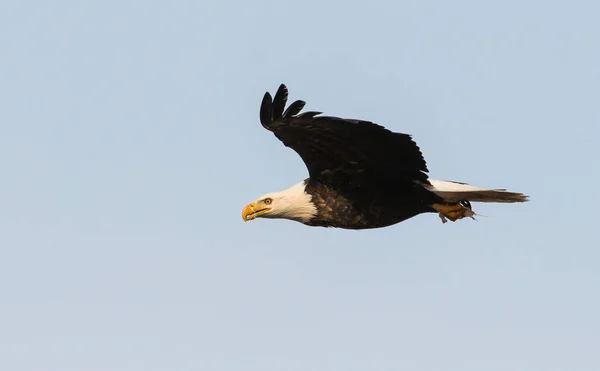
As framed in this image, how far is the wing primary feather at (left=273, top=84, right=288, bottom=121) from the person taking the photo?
13.9 m

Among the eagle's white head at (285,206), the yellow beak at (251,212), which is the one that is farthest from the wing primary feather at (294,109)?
the yellow beak at (251,212)

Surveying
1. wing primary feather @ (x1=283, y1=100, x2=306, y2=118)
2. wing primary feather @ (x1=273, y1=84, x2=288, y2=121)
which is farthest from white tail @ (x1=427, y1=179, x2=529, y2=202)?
wing primary feather @ (x1=273, y1=84, x2=288, y2=121)

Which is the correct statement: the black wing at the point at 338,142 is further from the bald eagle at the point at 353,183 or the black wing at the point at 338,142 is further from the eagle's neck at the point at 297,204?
the eagle's neck at the point at 297,204

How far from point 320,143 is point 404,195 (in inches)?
37.5

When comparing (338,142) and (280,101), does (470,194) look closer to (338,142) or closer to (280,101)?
(338,142)

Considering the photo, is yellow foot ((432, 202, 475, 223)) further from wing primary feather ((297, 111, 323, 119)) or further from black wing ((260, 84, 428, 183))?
wing primary feather ((297, 111, 323, 119))

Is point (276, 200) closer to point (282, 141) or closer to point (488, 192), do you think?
point (282, 141)

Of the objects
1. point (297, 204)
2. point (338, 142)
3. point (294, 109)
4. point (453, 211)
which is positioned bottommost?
point (453, 211)

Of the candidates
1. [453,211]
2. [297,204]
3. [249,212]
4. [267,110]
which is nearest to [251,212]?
[249,212]

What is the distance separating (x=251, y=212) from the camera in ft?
50.0

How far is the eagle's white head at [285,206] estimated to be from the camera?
49.4ft

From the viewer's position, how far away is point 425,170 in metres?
14.4

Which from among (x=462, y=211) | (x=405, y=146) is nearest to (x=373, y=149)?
(x=405, y=146)

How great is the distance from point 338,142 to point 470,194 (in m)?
1.36
